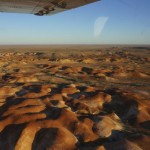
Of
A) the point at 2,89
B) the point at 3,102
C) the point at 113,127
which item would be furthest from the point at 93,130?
the point at 2,89

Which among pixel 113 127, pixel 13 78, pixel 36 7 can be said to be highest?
pixel 36 7

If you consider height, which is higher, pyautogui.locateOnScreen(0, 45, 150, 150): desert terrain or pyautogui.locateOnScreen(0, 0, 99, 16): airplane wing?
pyautogui.locateOnScreen(0, 0, 99, 16): airplane wing

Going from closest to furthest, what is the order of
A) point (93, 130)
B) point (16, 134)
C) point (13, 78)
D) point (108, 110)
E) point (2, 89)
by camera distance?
point (16, 134), point (93, 130), point (108, 110), point (2, 89), point (13, 78)

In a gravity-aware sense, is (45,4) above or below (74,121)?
above

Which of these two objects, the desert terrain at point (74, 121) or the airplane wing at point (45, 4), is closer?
the airplane wing at point (45, 4)

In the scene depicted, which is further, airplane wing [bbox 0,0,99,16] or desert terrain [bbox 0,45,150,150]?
desert terrain [bbox 0,45,150,150]

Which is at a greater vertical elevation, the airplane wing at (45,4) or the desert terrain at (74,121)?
the airplane wing at (45,4)

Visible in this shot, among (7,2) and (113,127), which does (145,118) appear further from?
(7,2)

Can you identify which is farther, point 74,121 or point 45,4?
point 74,121

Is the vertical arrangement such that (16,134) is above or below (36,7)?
below

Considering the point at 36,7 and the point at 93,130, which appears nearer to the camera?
the point at 36,7

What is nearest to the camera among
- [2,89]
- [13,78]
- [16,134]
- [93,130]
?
[16,134]
